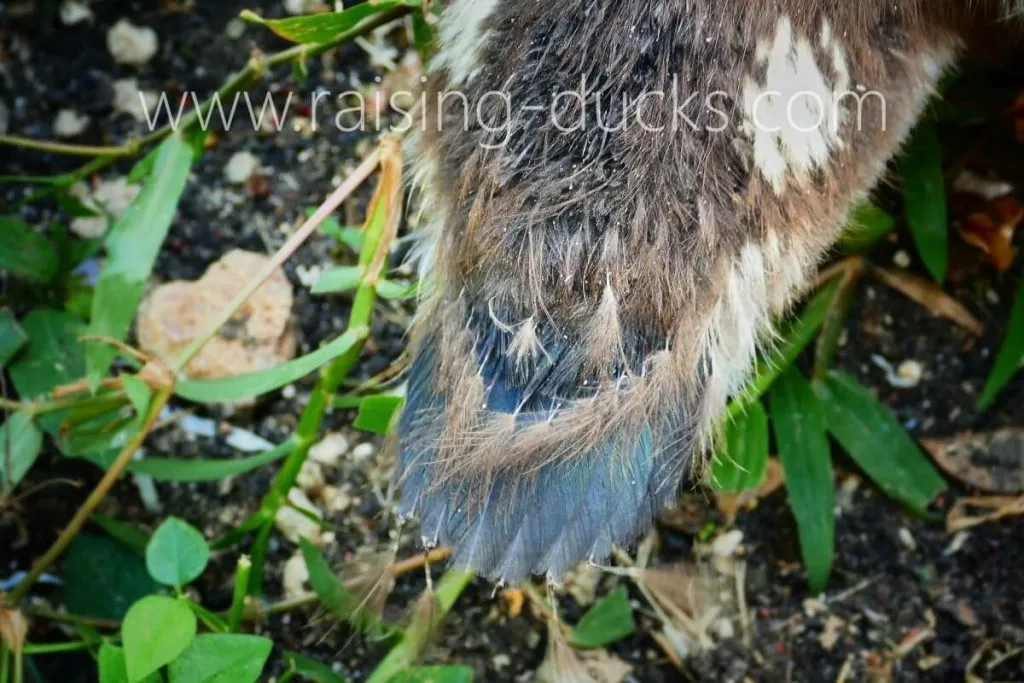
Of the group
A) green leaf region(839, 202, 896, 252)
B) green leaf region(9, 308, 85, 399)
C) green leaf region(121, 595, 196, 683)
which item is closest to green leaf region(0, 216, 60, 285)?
green leaf region(9, 308, 85, 399)

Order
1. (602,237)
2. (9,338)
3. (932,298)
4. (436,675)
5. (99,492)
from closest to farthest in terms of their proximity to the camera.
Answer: (602,237)
(436,675)
(99,492)
(9,338)
(932,298)

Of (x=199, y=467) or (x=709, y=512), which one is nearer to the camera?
(x=199, y=467)

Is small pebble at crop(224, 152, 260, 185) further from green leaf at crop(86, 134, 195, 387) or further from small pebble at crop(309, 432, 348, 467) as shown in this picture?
small pebble at crop(309, 432, 348, 467)

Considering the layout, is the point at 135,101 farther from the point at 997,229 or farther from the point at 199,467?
the point at 997,229

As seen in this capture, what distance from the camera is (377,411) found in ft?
3.11

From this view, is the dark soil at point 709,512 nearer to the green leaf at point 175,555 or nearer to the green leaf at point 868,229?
the green leaf at point 868,229

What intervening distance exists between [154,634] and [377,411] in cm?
27

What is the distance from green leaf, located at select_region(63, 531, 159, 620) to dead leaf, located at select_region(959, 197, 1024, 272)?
1.00 meters

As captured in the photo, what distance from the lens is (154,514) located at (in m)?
1.13

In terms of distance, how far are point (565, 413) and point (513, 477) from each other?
6 cm

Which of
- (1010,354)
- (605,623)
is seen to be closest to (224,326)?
(605,623)

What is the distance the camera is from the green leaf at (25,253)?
1.09 metres

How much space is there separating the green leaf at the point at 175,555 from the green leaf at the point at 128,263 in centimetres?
19

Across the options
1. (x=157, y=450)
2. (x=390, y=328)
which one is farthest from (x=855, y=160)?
(x=157, y=450)
